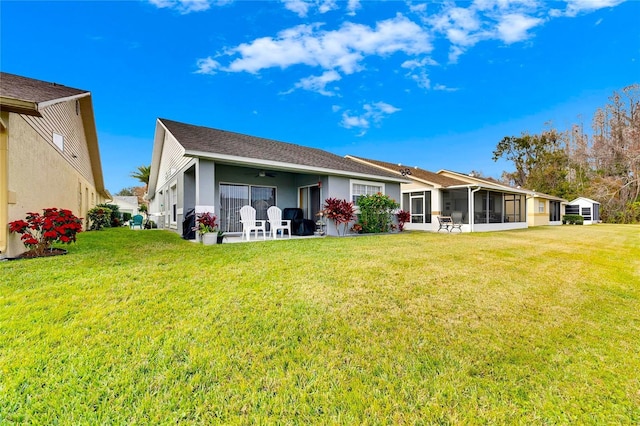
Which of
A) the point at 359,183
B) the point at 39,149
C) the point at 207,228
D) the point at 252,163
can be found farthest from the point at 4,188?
the point at 359,183

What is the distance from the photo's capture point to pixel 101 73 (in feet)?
45.1

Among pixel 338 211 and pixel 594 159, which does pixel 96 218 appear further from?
pixel 594 159

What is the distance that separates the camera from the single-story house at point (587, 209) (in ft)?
85.6

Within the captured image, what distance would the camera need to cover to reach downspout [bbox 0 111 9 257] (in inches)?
194

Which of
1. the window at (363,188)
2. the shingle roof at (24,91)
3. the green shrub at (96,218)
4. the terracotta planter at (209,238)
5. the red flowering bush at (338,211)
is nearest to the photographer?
the shingle roof at (24,91)

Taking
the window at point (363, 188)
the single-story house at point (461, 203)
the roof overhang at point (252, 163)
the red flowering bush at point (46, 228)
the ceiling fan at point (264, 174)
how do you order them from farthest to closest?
the single-story house at point (461, 203)
the window at point (363, 188)
the ceiling fan at point (264, 174)
the roof overhang at point (252, 163)
the red flowering bush at point (46, 228)

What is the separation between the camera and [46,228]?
17.4 ft

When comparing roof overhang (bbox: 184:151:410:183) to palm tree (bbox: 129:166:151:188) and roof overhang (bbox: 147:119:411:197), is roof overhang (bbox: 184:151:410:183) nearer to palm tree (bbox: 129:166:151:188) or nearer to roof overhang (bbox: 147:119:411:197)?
roof overhang (bbox: 147:119:411:197)

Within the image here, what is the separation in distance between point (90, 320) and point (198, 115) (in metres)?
18.6

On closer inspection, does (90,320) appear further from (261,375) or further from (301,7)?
(301,7)

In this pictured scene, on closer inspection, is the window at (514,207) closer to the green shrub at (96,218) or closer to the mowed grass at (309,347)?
the mowed grass at (309,347)

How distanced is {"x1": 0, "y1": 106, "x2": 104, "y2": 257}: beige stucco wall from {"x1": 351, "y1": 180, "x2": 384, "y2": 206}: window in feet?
30.8

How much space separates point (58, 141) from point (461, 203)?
19.9 m

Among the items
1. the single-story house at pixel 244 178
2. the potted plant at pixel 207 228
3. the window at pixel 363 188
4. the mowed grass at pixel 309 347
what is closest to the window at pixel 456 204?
the single-story house at pixel 244 178
